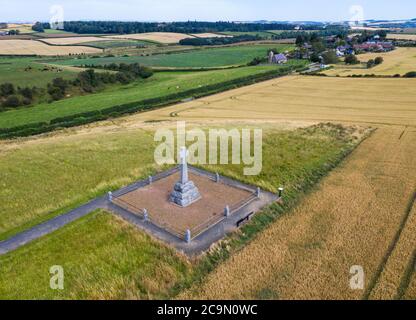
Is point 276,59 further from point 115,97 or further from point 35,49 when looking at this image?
point 35,49

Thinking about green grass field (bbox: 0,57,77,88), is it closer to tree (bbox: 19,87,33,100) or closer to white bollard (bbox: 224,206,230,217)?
tree (bbox: 19,87,33,100)

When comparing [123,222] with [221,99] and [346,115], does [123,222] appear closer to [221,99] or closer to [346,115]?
[346,115]

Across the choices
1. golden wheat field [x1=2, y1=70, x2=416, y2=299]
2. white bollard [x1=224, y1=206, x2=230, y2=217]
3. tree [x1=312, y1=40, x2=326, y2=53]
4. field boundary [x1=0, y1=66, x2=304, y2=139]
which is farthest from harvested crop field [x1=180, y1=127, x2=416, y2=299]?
tree [x1=312, y1=40, x2=326, y2=53]

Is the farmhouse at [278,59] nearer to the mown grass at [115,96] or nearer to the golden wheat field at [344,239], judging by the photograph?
the mown grass at [115,96]

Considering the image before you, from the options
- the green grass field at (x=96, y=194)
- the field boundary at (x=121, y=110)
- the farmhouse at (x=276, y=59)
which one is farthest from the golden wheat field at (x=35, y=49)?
the green grass field at (x=96, y=194)

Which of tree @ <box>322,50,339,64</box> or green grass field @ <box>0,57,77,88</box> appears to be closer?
green grass field @ <box>0,57,77,88</box>

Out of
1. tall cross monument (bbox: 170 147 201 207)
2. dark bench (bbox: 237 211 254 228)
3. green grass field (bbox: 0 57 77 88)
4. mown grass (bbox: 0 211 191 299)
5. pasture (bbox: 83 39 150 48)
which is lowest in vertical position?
mown grass (bbox: 0 211 191 299)

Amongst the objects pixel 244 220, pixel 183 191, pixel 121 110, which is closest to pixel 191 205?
pixel 183 191
